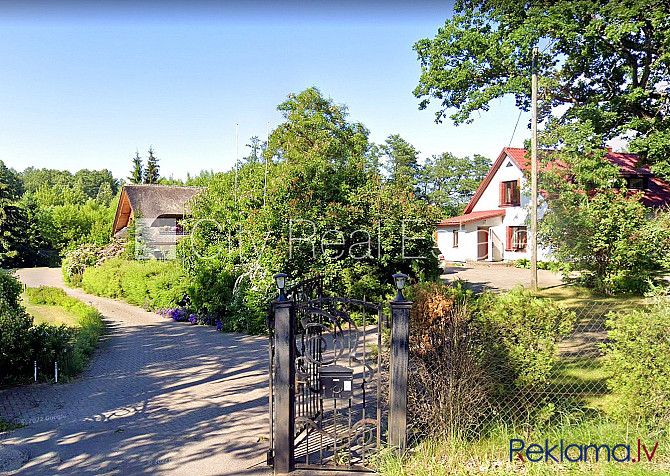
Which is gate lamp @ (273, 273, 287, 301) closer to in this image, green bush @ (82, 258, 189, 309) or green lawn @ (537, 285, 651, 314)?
green bush @ (82, 258, 189, 309)

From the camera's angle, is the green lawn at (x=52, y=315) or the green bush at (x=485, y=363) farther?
the green lawn at (x=52, y=315)

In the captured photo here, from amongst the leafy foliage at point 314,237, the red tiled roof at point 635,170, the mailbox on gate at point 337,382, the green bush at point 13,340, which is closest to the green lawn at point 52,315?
the leafy foliage at point 314,237

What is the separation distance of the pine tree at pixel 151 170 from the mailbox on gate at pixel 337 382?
58.9 metres

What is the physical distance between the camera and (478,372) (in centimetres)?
507

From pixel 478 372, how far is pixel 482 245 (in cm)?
2663

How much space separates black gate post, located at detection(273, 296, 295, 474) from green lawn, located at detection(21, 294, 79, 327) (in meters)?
10.3

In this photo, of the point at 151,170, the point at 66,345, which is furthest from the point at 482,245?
the point at 151,170

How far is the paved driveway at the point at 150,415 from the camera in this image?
5.11 m

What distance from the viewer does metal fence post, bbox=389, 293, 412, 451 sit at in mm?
4684

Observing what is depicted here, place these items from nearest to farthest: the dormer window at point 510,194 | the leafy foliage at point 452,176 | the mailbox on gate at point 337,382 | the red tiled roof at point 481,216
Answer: the mailbox on gate at point 337,382 < the dormer window at point 510,194 < the red tiled roof at point 481,216 < the leafy foliage at point 452,176

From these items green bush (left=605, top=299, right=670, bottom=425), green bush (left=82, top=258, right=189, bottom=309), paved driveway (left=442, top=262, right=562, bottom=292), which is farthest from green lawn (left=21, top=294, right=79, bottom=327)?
paved driveway (left=442, top=262, right=562, bottom=292)

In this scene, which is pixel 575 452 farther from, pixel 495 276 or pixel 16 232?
pixel 16 232

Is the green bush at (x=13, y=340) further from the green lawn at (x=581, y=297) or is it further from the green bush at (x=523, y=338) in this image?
the green lawn at (x=581, y=297)

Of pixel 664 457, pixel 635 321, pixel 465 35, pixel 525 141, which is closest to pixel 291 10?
pixel 635 321
